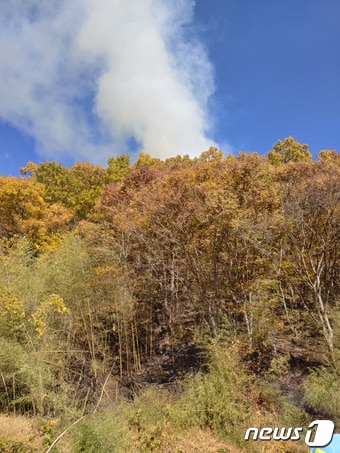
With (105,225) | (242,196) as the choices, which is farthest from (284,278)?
(105,225)

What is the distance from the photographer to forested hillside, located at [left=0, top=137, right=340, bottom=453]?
554cm

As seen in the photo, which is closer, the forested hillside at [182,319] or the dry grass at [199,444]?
the dry grass at [199,444]

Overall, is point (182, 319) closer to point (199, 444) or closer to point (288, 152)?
point (199, 444)

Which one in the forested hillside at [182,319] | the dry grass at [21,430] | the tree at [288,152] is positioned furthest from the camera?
the tree at [288,152]

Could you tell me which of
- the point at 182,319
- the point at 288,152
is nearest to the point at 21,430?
the point at 182,319

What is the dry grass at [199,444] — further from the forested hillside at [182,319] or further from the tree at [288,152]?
the tree at [288,152]

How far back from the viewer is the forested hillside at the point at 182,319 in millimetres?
5543

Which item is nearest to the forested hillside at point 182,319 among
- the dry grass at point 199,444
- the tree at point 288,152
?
the dry grass at point 199,444

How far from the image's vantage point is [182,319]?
11.1 meters

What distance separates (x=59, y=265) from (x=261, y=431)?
25.4 ft

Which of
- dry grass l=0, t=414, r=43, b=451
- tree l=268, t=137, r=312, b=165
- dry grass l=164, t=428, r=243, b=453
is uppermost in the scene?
tree l=268, t=137, r=312, b=165

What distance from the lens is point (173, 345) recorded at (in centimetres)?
1066

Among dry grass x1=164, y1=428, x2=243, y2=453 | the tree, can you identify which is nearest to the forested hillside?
dry grass x1=164, y1=428, x2=243, y2=453

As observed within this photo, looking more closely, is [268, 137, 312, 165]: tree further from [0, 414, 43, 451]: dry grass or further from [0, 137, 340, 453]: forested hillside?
[0, 414, 43, 451]: dry grass
